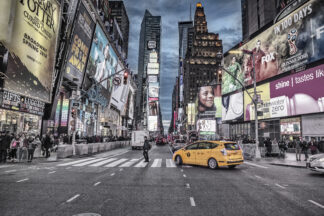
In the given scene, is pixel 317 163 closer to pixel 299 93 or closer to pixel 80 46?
A: pixel 299 93

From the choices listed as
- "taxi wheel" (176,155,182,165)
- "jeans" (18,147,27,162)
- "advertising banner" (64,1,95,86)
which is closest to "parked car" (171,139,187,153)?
"taxi wheel" (176,155,182,165)

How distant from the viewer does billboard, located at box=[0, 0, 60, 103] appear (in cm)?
1855

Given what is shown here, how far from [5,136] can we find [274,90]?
37856 millimetres

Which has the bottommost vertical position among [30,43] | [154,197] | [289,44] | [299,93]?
[154,197]

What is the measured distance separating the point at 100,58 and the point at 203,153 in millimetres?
33108

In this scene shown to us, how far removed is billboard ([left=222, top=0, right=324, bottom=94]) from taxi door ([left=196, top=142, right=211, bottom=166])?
15.2m

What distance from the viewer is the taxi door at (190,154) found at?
13883mm

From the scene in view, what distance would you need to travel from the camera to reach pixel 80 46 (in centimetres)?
3123

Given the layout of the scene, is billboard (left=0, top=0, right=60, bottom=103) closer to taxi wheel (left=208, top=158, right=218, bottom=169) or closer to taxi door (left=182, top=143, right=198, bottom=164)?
taxi door (left=182, top=143, right=198, bottom=164)

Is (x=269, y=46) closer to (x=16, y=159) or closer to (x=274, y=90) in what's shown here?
(x=274, y=90)

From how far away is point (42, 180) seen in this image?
883cm

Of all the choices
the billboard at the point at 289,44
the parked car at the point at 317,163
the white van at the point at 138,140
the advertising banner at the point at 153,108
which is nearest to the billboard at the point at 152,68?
the advertising banner at the point at 153,108

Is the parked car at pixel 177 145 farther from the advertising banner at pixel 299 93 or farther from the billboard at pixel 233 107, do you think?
the billboard at pixel 233 107

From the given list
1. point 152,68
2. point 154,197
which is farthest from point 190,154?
point 152,68
